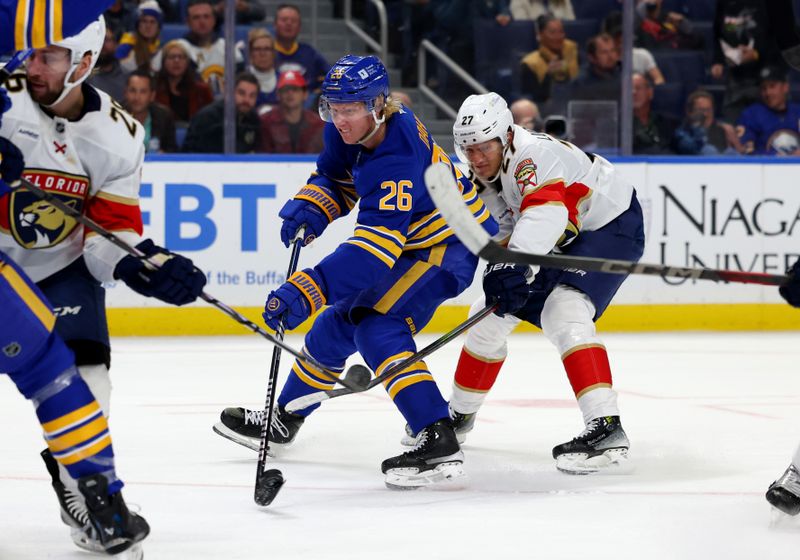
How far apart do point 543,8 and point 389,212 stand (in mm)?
4518

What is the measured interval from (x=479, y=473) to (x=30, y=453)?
4.19 ft

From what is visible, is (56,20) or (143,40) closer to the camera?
(56,20)

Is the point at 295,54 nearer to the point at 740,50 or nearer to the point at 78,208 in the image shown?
the point at 740,50

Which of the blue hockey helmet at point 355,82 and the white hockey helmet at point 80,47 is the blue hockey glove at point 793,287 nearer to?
the blue hockey helmet at point 355,82

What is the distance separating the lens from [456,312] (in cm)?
710

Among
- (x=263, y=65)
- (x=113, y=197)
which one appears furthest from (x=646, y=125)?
(x=113, y=197)

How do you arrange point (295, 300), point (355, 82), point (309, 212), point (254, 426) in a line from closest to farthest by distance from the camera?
1. point (295, 300)
2. point (355, 82)
3. point (309, 212)
4. point (254, 426)

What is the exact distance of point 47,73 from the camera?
2.59 meters

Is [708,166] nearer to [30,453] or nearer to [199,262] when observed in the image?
[199,262]

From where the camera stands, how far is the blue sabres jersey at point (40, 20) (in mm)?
2330

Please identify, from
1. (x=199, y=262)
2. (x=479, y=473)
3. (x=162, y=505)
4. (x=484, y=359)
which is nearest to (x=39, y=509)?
(x=162, y=505)

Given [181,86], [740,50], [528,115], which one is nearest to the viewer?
[181,86]

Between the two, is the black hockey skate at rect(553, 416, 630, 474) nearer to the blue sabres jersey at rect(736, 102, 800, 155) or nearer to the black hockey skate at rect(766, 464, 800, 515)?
the black hockey skate at rect(766, 464, 800, 515)

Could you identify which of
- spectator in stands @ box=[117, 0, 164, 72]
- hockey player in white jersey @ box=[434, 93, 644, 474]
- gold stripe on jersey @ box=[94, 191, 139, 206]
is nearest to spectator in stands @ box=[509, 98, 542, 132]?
spectator in stands @ box=[117, 0, 164, 72]
